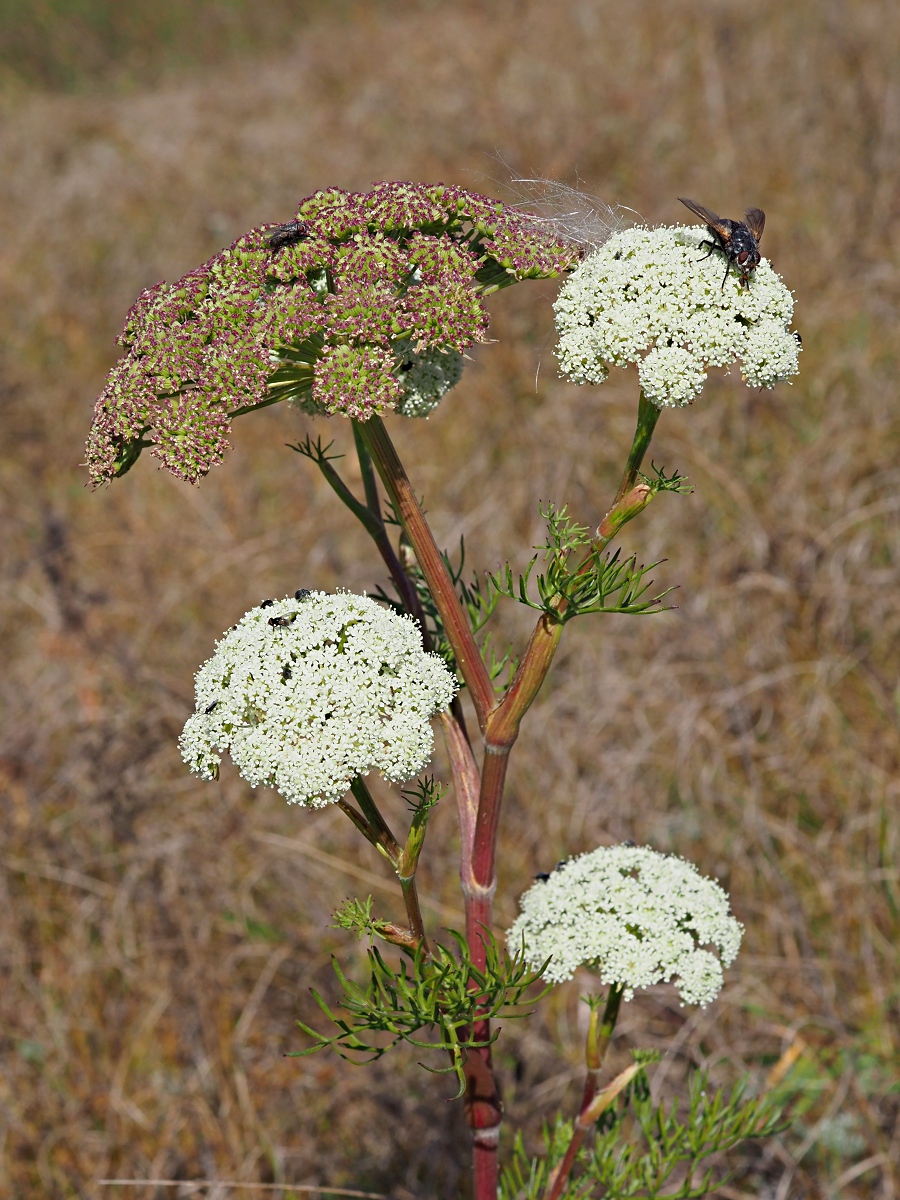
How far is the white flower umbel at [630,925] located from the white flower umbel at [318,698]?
0.89 meters

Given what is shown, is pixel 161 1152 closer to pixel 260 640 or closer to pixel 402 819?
pixel 402 819

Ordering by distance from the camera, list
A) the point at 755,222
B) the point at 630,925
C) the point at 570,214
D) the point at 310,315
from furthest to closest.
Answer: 1. the point at 630,925
2. the point at 570,214
3. the point at 755,222
4. the point at 310,315

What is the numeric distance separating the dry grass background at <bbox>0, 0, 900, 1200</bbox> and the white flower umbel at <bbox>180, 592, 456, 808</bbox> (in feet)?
6.08

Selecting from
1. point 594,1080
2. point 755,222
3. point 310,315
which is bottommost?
point 594,1080

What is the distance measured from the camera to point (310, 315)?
2176 millimetres

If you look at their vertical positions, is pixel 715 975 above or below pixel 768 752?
below

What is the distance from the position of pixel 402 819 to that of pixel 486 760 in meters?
3.77

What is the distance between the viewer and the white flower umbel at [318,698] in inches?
87.1

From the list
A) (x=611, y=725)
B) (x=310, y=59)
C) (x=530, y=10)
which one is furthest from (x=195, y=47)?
(x=611, y=725)

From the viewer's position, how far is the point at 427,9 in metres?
17.9

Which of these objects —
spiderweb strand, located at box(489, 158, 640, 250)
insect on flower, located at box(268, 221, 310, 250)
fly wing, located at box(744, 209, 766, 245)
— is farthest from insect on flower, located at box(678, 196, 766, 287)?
insect on flower, located at box(268, 221, 310, 250)

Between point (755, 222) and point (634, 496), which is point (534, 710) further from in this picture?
point (755, 222)

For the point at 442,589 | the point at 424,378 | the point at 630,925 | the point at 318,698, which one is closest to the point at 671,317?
the point at 424,378

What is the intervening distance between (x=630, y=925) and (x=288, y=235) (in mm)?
2079
